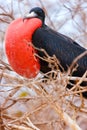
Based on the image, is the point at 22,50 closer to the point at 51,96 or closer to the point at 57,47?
the point at 57,47

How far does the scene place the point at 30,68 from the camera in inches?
91.1

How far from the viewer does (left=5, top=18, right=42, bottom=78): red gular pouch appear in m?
2.29

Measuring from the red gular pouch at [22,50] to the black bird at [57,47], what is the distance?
0.07 m

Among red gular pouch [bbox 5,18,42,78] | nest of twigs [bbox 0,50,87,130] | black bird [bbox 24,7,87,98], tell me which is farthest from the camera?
black bird [bbox 24,7,87,98]

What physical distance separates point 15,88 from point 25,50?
338 mm

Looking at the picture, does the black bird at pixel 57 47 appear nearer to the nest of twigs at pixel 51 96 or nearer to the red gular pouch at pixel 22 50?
the red gular pouch at pixel 22 50

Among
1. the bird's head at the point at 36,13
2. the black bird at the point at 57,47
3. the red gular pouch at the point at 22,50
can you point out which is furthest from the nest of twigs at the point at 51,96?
the bird's head at the point at 36,13

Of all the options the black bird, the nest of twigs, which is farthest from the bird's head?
the nest of twigs

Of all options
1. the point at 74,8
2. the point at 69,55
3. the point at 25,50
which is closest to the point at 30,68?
the point at 25,50

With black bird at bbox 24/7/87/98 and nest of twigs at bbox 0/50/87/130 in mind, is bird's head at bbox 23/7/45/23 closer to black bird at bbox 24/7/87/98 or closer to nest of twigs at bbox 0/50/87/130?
black bird at bbox 24/7/87/98

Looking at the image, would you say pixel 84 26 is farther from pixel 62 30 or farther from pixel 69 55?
pixel 69 55

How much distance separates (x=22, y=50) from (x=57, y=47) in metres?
0.25

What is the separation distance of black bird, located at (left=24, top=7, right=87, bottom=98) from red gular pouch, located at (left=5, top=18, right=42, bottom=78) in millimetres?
70

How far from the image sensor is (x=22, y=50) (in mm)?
2283
